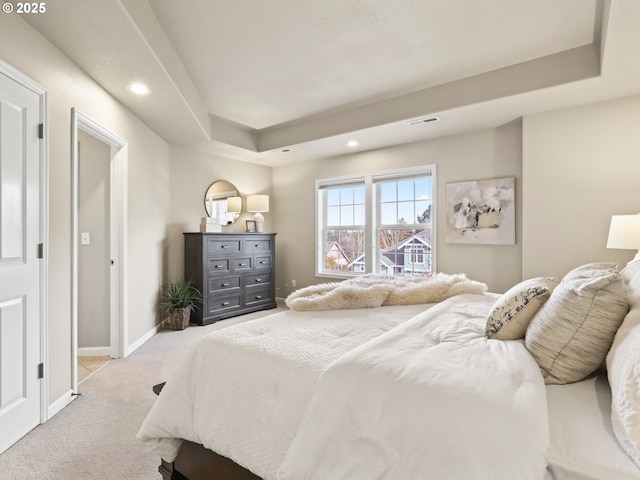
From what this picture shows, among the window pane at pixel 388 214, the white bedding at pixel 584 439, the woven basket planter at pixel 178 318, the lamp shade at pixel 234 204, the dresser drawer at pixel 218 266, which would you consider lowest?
the woven basket planter at pixel 178 318

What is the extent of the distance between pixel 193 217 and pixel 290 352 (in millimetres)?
3931

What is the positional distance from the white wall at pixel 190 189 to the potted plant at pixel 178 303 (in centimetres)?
30

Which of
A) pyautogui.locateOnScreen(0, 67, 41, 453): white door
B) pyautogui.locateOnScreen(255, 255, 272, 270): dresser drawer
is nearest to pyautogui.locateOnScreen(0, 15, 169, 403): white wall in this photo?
pyautogui.locateOnScreen(0, 67, 41, 453): white door

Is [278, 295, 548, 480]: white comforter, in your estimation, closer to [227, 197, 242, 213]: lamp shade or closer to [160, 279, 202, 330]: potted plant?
[160, 279, 202, 330]: potted plant

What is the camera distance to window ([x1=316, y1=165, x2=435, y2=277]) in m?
4.42

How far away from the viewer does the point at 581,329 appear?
3.35ft

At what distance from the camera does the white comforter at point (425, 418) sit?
0.76 meters

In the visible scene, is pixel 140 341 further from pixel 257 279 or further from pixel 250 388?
pixel 250 388

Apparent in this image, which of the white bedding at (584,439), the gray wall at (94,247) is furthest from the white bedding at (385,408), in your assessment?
the gray wall at (94,247)

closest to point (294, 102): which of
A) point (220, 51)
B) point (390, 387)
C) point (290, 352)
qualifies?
point (220, 51)

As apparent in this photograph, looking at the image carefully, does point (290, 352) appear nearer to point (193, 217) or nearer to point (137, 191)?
point (137, 191)

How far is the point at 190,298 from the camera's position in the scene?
4.22 metres

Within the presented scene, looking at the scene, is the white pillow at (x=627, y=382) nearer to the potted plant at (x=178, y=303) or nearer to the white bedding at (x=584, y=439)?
the white bedding at (x=584, y=439)

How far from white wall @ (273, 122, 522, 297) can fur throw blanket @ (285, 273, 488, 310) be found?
174 centimetres
